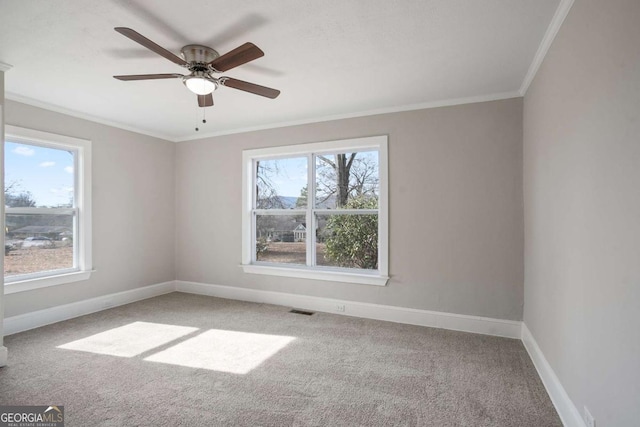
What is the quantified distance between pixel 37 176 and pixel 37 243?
0.77 metres

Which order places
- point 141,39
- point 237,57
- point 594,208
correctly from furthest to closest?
1. point 237,57
2. point 141,39
3. point 594,208

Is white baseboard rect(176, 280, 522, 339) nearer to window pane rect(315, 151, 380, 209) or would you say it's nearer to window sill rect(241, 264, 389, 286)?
window sill rect(241, 264, 389, 286)

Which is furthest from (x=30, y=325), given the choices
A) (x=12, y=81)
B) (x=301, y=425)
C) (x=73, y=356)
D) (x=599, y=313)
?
(x=599, y=313)

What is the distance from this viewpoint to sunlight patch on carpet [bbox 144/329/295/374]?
280 centimetres

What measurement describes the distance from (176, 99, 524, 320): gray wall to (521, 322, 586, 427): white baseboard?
2.13 ft

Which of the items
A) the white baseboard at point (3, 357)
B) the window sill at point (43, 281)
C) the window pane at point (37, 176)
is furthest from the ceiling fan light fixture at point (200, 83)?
the window sill at point (43, 281)

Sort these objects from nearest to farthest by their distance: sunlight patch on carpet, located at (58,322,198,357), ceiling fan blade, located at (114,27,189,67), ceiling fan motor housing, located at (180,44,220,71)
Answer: ceiling fan blade, located at (114,27,189,67) < ceiling fan motor housing, located at (180,44,220,71) < sunlight patch on carpet, located at (58,322,198,357)

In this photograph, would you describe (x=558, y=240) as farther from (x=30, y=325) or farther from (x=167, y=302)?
(x=30, y=325)

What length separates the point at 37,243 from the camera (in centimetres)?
382

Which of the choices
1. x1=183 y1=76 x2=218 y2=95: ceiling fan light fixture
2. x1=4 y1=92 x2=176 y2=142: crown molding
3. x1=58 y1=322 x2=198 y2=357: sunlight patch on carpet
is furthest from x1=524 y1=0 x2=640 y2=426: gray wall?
x1=4 y1=92 x2=176 y2=142: crown molding

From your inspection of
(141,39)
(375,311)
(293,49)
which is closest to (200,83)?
(141,39)

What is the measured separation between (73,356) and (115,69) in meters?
2.54

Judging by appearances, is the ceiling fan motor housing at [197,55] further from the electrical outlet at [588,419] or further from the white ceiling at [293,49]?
the electrical outlet at [588,419]

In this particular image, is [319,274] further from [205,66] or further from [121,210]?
[121,210]
